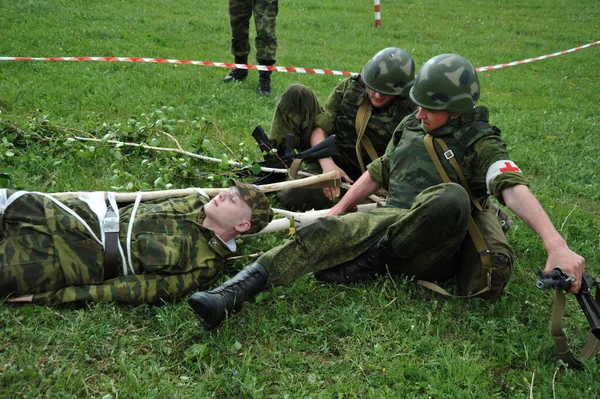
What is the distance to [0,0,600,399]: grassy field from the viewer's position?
2.98 metres

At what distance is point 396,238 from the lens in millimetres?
3660

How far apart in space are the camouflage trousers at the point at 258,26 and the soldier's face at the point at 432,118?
4.87 m

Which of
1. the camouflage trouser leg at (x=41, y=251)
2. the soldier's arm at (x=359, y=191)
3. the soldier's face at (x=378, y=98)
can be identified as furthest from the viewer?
the soldier's face at (x=378, y=98)

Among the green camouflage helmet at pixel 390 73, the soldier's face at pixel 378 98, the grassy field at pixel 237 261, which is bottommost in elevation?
the grassy field at pixel 237 261

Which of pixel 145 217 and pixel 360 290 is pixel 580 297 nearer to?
pixel 360 290

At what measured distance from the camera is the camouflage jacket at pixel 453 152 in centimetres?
371

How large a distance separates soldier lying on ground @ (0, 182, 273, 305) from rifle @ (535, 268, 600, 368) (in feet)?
5.73

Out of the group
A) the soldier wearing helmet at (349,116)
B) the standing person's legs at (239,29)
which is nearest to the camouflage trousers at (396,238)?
the soldier wearing helmet at (349,116)

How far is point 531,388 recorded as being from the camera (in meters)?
2.99

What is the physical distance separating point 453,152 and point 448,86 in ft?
1.39

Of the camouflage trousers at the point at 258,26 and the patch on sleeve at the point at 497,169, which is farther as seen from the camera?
the camouflage trousers at the point at 258,26

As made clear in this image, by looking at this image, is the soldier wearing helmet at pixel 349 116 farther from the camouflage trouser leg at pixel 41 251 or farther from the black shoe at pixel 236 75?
the black shoe at pixel 236 75

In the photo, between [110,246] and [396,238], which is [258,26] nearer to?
[396,238]

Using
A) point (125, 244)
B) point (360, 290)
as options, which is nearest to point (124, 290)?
point (125, 244)
